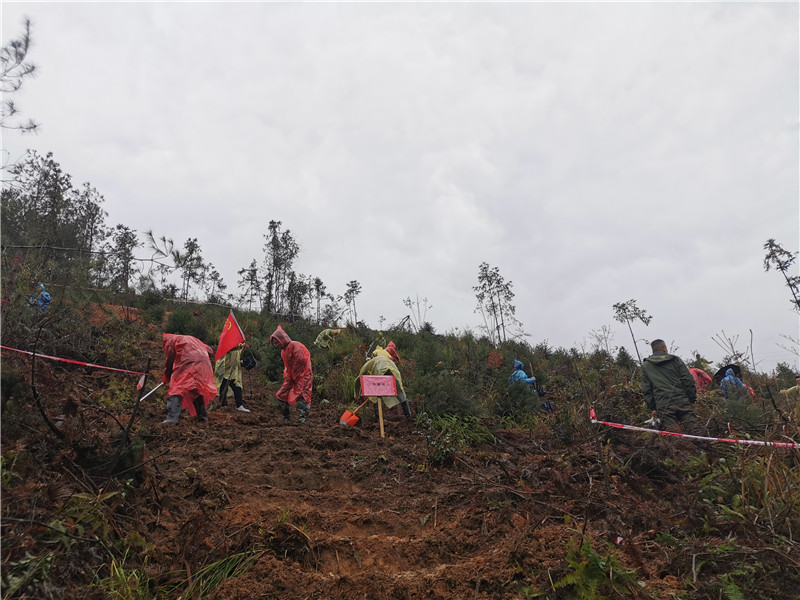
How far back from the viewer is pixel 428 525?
405cm

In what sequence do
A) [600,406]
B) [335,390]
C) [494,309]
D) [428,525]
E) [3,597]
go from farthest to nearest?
[494,309]
[335,390]
[600,406]
[428,525]
[3,597]

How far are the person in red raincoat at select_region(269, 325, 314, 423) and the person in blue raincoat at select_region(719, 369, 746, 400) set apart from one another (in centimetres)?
655

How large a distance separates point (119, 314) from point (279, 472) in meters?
8.97

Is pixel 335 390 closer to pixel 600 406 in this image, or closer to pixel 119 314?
pixel 600 406

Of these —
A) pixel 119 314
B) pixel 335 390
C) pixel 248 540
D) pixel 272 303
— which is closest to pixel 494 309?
pixel 272 303

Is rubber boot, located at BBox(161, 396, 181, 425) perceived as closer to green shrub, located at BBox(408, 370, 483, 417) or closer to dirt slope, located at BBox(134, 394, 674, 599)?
dirt slope, located at BBox(134, 394, 674, 599)

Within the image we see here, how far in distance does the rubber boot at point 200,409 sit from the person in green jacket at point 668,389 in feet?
21.7

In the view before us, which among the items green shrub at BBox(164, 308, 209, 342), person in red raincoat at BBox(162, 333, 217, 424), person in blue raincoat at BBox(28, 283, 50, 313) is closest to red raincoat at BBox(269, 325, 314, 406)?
person in red raincoat at BBox(162, 333, 217, 424)

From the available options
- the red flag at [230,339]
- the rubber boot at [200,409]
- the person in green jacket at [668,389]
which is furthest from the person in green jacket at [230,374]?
the person in green jacket at [668,389]

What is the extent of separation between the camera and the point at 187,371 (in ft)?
21.7

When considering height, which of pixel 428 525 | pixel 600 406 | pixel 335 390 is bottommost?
pixel 428 525

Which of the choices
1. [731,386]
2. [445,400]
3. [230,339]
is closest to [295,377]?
[230,339]

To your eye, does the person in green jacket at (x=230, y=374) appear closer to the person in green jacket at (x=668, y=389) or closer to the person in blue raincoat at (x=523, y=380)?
the person in blue raincoat at (x=523, y=380)

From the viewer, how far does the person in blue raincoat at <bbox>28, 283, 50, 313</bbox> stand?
7595 millimetres
